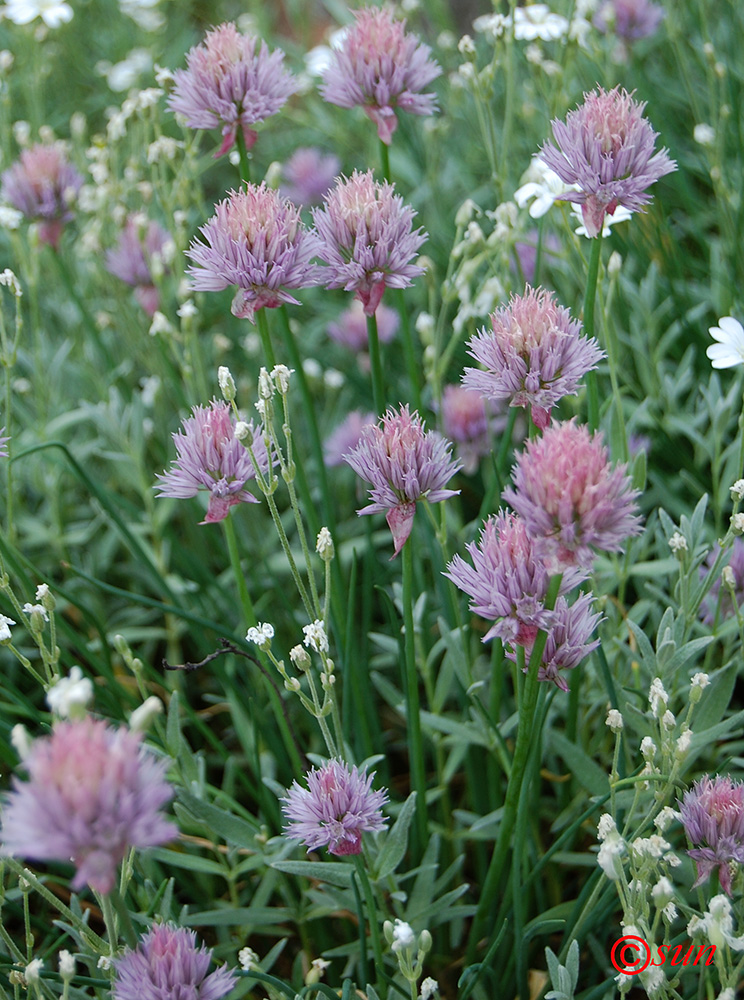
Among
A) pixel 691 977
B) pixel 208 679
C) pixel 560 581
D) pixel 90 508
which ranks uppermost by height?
pixel 560 581

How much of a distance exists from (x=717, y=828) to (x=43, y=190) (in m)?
1.42

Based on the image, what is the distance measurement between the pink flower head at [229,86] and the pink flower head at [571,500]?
2.02 feet

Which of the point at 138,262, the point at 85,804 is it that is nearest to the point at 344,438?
the point at 138,262

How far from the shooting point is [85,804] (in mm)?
574

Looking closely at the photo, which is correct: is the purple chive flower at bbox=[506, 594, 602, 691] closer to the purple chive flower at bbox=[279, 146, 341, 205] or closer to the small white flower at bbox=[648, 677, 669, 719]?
the small white flower at bbox=[648, 677, 669, 719]

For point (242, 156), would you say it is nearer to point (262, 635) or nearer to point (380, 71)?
point (380, 71)

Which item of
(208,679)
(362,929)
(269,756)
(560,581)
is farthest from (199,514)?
(560,581)

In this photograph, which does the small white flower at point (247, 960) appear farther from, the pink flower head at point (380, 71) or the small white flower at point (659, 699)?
the pink flower head at point (380, 71)

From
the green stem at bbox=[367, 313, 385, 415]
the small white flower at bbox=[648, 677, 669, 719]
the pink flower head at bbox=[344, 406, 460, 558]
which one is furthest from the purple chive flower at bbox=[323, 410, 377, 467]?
the small white flower at bbox=[648, 677, 669, 719]

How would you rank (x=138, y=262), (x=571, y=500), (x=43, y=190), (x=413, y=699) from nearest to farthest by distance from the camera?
(x=571, y=500)
(x=413, y=699)
(x=43, y=190)
(x=138, y=262)

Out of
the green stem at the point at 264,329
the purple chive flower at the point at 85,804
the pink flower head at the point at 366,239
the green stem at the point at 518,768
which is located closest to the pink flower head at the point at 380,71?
the pink flower head at the point at 366,239

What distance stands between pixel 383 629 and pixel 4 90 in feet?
4.19

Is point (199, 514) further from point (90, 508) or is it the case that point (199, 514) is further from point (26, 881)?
point (26, 881)

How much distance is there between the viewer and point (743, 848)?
0.88 meters
